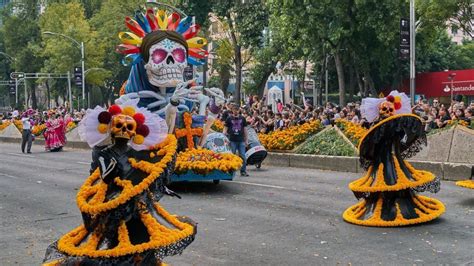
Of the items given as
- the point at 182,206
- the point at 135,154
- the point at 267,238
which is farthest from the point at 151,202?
the point at 182,206

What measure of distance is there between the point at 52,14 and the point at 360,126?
155ft

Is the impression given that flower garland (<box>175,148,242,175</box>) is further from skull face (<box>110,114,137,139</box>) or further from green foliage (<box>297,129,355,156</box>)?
skull face (<box>110,114,137,139</box>)

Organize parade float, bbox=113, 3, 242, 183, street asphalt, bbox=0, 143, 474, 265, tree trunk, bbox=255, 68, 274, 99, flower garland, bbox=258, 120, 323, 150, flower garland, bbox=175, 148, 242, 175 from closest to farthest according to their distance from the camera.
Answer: street asphalt, bbox=0, 143, 474, 265
flower garland, bbox=175, 148, 242, 175
parade float, bbox=113, 3, 242, 183
flower garland, bbox=258, 120, 323, 150
tree trunk, bbox=255, 68, 274, 99

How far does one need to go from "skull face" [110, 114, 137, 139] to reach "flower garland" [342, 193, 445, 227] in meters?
4.64

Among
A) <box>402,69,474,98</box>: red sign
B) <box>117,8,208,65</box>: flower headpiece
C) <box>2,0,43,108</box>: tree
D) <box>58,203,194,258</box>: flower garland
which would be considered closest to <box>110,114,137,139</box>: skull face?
<box>58,203,194,258</box>: flower garland

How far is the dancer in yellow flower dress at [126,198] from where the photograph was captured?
16.8 feet

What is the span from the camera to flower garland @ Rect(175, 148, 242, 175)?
40.0ft

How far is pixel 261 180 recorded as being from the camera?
14578 mm

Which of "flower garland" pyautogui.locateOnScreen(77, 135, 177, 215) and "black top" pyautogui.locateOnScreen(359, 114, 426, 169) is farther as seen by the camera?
"black top" pyautogui.locateOnScreen(359, 114, 426, 169)

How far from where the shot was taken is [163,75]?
492 inches

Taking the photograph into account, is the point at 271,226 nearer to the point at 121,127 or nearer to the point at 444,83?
the point at 121,127

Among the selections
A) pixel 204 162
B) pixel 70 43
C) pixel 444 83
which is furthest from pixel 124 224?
pixel 70 43

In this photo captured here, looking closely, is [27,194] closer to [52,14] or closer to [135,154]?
[135,154]

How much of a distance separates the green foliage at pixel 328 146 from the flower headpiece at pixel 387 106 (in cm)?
741
